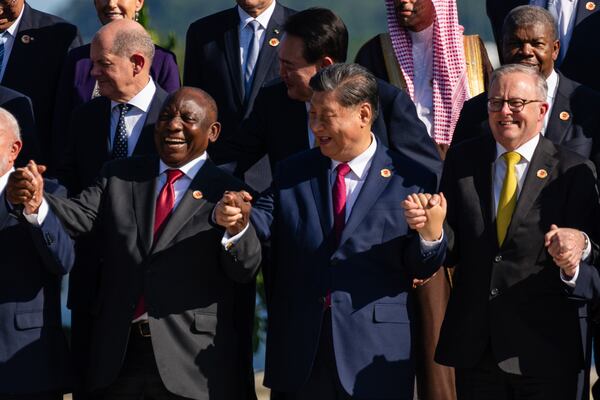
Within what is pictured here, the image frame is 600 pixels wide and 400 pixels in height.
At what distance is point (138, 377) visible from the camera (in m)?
5.70

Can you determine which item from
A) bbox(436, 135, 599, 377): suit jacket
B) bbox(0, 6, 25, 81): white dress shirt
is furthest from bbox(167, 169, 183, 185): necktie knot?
bbox(0, 6, 25, 81): white dress shirt

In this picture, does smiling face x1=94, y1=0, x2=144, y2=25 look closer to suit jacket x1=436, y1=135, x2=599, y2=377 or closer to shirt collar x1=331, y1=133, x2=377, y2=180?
shirt collar x1=331, y1=133, x2=377, y2=180

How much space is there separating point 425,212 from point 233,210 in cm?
74

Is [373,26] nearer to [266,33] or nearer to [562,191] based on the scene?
[266,33]

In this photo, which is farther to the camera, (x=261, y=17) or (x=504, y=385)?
(x=261, y=17)

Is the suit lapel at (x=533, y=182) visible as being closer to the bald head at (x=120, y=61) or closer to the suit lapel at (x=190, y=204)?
the suit lapel at (x=190, y=204)

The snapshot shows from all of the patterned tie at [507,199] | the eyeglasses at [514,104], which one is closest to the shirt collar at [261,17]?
the eyeglasses at [514,104]

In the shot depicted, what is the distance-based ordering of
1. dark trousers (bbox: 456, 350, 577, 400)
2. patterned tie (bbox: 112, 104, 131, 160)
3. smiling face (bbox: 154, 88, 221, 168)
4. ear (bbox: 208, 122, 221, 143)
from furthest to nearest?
patterned tie (bbox: 112, 104, 131, 160) < ear (bbox: 208, 122, 221, 143) < smiling face (bbox: 154, 88, 221, 168) < dark trousers (bbox: 456, 350, 577, 400)

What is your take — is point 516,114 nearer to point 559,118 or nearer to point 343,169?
point 559,118

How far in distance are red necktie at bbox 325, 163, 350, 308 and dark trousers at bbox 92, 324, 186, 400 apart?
91 centimetres

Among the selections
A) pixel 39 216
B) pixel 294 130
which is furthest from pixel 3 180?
pixel 294 130

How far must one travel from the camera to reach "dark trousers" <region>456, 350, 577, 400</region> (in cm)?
541

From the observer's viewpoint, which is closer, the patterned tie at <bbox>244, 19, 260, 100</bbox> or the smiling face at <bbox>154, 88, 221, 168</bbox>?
the smiling face at <bbox>154, 88, 221, 168</bbox>

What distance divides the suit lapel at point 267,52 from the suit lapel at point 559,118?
1.52 m
